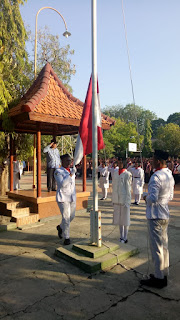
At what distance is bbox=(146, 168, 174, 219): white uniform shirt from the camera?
11.5ft

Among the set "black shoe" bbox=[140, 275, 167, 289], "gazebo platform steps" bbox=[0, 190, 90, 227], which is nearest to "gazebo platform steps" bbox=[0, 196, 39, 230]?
"gazebo platform steps" bbox=[0, 190, 90, 227]

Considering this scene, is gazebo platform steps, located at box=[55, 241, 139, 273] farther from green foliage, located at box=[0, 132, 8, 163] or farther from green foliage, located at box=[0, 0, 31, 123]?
green foliage, located at box=[0, 132, 8, 163]

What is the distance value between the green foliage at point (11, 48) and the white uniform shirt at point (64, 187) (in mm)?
3095

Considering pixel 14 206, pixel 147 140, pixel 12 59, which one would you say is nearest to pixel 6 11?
pixel 12 59

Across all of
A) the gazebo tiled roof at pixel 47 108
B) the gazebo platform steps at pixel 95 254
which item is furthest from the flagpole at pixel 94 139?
the gazebo tiled roof at pixel 47 108

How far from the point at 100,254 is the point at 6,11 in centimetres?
784

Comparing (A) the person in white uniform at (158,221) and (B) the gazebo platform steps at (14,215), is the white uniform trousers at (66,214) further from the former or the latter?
(A) the person in white uniform at (158,221)

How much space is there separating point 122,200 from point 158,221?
5.84 feet

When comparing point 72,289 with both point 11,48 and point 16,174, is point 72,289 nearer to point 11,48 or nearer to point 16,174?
point 11,48

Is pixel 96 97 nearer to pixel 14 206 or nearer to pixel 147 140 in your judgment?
pixel 14 206

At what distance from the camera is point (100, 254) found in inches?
171

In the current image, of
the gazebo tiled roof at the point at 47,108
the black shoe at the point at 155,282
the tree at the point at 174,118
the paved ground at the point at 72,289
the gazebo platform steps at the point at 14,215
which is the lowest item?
the paved ground at the point at 72,289

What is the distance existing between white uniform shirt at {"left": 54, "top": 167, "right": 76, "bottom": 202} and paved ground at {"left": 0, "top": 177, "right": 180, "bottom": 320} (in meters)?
1.03

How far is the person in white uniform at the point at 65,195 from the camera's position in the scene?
17.3 ft
